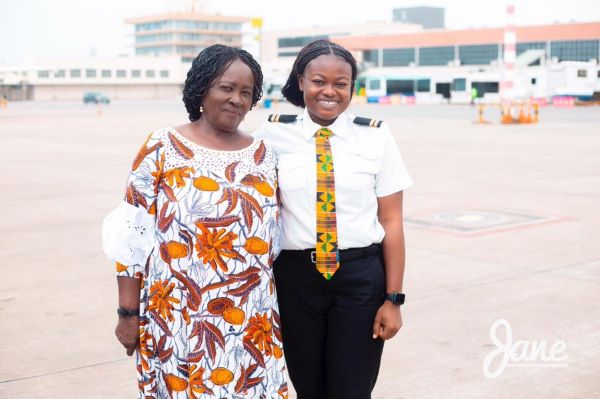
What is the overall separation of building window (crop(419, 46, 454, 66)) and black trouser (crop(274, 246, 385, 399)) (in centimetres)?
8155

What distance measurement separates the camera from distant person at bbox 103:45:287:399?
263cm

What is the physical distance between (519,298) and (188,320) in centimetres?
406

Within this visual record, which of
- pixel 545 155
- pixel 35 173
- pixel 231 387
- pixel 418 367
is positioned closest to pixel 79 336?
pixel 418 367

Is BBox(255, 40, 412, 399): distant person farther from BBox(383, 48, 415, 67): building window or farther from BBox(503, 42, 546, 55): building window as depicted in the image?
BBox(383, 48, 415, 67): building window

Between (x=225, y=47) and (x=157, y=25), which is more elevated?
(x=157, y=25)

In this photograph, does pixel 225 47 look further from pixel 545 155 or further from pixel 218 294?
→ pixel 545 155

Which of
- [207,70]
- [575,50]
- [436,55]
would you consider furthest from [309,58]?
[436,55]

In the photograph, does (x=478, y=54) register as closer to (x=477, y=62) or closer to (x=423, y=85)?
(x=477, y=62)

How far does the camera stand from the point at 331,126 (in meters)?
2.93

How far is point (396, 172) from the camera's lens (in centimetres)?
296

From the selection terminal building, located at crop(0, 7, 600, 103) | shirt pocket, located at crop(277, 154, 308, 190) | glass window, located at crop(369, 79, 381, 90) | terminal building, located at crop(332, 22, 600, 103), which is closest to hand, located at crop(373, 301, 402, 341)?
shirt pocket, located at crop(277, 154, 308, 190)

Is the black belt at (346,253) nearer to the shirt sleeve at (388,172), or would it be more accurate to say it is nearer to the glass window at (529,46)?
the shirt sleeve at (388,172)

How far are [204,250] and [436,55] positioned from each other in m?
83.2

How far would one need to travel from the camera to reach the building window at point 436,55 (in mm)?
82375
